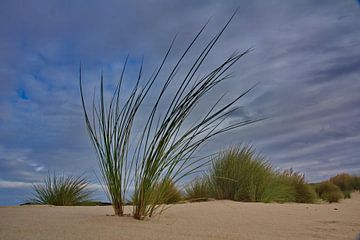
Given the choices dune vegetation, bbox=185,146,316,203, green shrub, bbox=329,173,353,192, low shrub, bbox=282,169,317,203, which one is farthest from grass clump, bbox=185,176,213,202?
green shrub, bbox=329,173,353,192

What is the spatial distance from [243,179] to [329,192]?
222 inches

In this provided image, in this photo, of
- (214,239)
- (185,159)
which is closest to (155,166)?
(185,159)

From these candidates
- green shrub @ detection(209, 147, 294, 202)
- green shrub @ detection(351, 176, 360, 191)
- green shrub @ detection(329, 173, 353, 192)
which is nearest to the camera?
green shrub @ detection(209, 147, 294, 202)

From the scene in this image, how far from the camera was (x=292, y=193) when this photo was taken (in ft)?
33.8

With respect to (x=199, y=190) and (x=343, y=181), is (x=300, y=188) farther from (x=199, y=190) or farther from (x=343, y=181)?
(x=343, y=181)

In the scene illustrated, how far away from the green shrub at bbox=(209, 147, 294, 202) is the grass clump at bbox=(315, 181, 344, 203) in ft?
11.5

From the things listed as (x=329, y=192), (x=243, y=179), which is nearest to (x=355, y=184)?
(x=329, y=192)

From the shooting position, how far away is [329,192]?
12320 millimetres

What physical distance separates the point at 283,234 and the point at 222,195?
491 cm

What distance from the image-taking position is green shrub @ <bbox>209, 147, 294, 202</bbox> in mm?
7648

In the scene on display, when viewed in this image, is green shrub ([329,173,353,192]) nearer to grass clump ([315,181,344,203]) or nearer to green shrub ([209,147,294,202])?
grass clump ([315,181,344,203])

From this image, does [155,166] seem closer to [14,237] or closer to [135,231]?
[135,231]

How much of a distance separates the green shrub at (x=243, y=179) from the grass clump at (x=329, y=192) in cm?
351

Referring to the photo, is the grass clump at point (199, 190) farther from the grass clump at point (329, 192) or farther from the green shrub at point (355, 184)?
the green shrub at point (355, 184)
